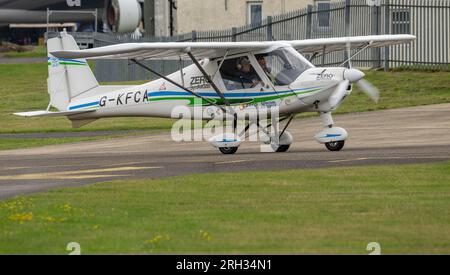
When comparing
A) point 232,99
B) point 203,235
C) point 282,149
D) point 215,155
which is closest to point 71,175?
point 215,155

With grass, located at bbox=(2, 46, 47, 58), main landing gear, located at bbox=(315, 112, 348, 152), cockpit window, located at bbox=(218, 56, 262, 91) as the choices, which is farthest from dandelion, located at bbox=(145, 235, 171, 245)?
grass, located at bbox=(2, 46, 47, 58)

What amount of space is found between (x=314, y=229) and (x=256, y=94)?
30.6 ft

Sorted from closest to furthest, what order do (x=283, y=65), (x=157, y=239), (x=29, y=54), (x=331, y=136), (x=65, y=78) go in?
(x=157, y=239) < (x=331, y=136) < (x=283, y=65) < (x=65, y=78) < (x=29, y=54)

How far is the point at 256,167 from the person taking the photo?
1883 centimetres

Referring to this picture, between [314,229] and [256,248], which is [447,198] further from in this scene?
[256,248]

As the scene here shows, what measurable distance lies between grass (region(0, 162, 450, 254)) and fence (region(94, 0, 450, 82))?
763 inches

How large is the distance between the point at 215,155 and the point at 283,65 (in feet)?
7.23

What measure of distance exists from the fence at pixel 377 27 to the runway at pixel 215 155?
7181 mm

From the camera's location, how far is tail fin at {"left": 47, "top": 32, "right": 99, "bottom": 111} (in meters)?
23.8

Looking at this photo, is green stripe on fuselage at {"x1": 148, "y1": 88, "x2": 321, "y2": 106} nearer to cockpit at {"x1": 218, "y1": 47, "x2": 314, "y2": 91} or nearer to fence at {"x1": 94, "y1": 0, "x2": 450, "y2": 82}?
cockpit at {"x1": 218, "y1": 47, "x2": 314, "y2": 91}

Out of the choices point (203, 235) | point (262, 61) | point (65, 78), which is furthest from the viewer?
point (65, 78)

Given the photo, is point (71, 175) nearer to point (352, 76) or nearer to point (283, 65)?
point (283, 65)

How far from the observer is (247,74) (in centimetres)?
2186

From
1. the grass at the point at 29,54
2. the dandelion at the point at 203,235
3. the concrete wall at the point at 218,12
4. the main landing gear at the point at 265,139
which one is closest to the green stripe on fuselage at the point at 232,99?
the main landing gear at the point at 265,139
